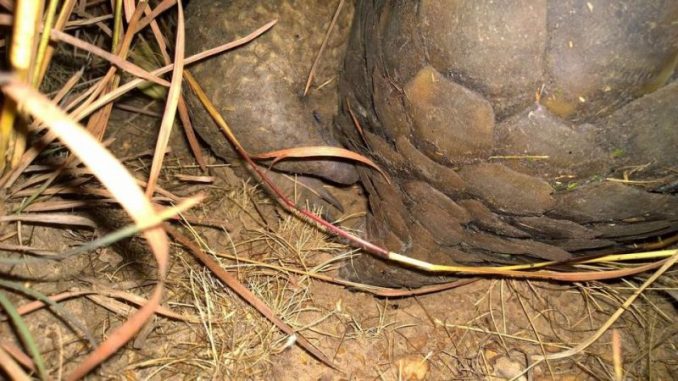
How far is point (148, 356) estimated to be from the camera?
131 cm

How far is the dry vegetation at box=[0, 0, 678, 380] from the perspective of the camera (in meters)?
1.25

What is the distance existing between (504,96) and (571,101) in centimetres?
12

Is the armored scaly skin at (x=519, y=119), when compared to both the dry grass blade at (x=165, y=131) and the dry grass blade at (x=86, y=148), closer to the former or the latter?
the dry grass blade at (x=165, y=131)

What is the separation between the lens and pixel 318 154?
1394 mm

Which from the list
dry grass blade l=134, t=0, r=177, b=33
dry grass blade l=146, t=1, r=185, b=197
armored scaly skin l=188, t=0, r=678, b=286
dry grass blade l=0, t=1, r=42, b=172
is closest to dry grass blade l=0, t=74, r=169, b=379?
dry grass blade l=0, t=1, r=42, b=172

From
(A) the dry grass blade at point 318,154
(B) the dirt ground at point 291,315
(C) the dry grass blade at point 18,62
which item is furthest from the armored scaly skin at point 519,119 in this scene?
(C) the dry grass blade at point 18,62

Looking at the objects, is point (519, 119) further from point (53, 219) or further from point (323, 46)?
point (53, 219)

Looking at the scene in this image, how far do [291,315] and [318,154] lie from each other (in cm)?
51

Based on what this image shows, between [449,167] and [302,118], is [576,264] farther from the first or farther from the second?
[302,118]

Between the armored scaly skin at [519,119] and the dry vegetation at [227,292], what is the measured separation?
0.26 m

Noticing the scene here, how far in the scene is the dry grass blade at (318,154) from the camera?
1.33 metres

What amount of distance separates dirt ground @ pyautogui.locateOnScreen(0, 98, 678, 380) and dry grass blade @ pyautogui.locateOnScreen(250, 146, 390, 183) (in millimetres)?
267

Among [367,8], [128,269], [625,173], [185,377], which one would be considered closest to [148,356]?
[185,377]

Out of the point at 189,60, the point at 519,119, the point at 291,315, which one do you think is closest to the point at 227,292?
the point at 291,315
